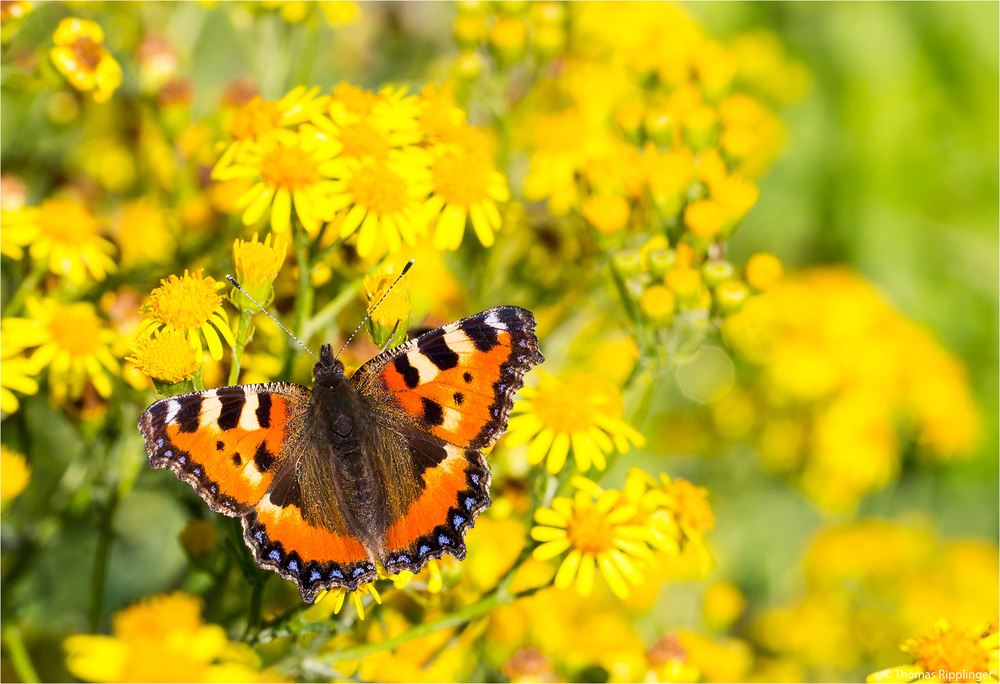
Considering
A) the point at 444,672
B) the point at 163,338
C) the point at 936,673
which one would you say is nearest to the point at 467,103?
the point at 163,338

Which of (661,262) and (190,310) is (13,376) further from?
(661,262)

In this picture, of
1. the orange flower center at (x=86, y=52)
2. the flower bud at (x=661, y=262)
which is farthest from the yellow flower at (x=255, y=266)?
the flower bud at (x=661, y=262)

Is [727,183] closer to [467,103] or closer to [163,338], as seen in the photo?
[467,103]

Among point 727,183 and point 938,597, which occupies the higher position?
point 727,183

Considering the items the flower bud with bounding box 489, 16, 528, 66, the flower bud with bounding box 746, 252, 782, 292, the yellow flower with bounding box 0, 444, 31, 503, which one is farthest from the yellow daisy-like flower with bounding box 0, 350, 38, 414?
the flower bud with bounding box 746, 252, 782, 292

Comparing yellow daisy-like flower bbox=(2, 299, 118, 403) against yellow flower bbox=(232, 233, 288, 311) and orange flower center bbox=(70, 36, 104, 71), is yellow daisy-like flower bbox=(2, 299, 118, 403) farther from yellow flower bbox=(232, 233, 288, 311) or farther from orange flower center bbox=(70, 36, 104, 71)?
orange flower center bbox=(70, 36, 104, 71)

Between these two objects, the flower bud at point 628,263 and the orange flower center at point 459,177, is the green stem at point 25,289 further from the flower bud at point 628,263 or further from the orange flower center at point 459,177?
the flower bud at point 628,263

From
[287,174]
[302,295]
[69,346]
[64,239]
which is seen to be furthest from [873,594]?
[64,239]
